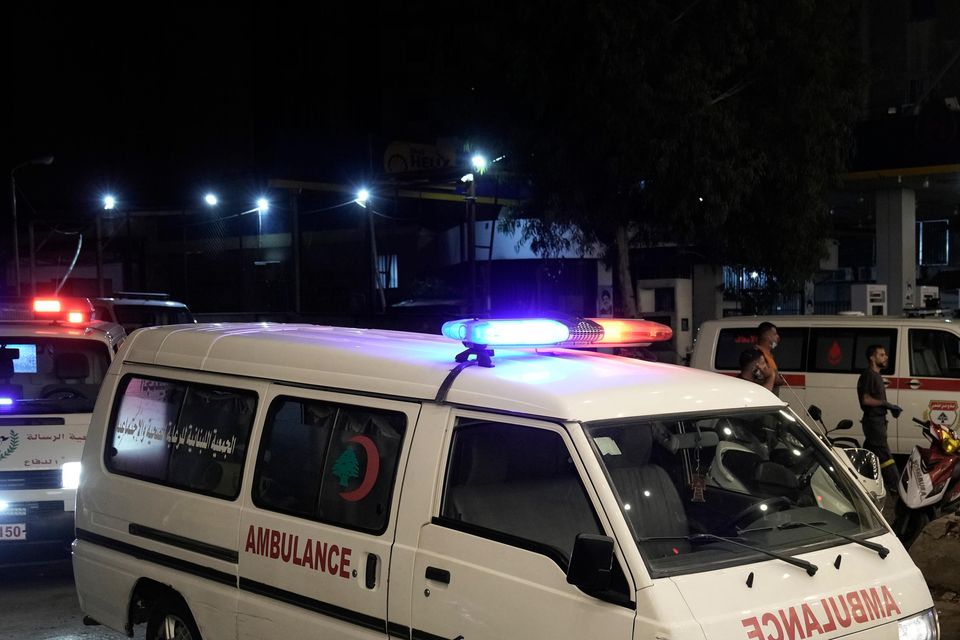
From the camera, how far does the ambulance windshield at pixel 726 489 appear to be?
3.51 meters

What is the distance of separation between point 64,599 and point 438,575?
182 inches

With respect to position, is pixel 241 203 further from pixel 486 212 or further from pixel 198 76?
pixel 198 76

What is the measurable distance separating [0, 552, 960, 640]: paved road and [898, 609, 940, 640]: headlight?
2590 mm

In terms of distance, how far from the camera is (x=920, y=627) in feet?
12.1

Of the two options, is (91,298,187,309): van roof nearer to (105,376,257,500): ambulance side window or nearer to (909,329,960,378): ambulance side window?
(105,376,257,500): ambulance side window

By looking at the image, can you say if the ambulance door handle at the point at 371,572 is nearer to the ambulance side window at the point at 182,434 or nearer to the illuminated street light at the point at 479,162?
the ambulance side window at the point at 182,434

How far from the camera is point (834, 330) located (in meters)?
12.1

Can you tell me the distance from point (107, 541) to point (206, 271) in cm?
2876

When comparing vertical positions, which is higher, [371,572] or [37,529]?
[371,572]

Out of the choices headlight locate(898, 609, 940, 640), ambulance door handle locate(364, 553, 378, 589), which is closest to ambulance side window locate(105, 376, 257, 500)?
ambulance door handle locate(364, 553, 378, 589)

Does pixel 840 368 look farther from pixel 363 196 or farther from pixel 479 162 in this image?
pixel 363 196

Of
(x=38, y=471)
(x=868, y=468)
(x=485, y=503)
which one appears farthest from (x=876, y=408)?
(x=38, y=471)

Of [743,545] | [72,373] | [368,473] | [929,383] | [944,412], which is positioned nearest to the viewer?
[743,545]

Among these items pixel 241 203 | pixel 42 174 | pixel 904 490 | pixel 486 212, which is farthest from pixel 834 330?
pixel 42 174
